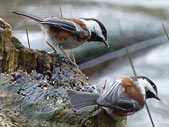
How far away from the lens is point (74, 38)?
416 cm

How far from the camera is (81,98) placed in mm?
2992

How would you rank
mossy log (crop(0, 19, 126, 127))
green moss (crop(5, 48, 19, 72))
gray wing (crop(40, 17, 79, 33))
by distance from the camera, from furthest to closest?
gray wing (crop(40, 17, 79, 33)) → green moss (crop(5, 48, 19, 72)) → mossy log (crop(0, 19, 126, 127))

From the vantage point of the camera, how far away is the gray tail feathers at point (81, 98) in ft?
9.63

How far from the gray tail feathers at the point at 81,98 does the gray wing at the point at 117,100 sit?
46 mm

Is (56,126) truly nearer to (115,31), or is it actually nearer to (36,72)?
(36,72)

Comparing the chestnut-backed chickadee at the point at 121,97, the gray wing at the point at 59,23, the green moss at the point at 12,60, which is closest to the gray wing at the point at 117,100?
the chestnut-backed chickadee at the point at 121,97

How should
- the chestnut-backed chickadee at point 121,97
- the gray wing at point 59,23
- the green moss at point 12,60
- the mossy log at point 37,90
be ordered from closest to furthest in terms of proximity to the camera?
the mossy log at point 37,90, the chestnut-backed chickadee at point 121,97, the green moss at point 12,60, the gray wing at point 59,23

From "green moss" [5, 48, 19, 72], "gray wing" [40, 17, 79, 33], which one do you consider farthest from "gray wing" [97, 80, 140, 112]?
"gray wing" [40, 17, 79, 33]

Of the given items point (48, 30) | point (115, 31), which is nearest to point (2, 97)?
point (48, 30)

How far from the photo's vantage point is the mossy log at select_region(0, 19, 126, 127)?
288cm

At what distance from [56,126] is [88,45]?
3.85 m

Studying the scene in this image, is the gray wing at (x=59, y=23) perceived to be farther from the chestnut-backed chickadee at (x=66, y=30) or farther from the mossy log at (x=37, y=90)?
the mossy log at (x=37, y=90)

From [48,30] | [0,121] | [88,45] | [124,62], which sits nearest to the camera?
[0,121]

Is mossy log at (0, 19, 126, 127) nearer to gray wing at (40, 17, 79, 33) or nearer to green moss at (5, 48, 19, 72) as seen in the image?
green moss at (5, 48, 19, 72)
